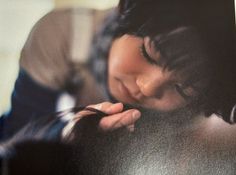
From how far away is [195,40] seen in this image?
889 millimetres

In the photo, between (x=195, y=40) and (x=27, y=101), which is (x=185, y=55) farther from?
(x=27, y=101)

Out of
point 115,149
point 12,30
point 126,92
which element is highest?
point 12,30

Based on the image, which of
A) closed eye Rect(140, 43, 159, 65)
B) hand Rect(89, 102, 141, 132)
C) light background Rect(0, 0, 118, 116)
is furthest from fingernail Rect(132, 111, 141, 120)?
light background Rect(0, 0, 118, 116)

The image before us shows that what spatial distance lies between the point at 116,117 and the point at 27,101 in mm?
226

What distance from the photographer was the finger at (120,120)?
83 cm

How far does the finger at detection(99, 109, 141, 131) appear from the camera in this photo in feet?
2.73

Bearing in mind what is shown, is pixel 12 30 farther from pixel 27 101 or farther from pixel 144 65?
pixel 144 65

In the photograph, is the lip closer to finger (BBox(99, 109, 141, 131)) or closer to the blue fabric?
finger (BBox(99, 109, 141, 131))

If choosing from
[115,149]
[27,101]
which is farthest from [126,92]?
[27,101]

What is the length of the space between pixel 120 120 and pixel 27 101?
24 cm

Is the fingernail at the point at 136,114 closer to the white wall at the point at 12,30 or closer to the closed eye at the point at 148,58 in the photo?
the closed eye at the point at 148,58

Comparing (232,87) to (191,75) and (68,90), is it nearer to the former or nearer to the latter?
(191,75)

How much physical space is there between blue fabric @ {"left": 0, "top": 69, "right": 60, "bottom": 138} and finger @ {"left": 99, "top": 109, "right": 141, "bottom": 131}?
13 centimetres

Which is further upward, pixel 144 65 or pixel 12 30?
pixel 12 30
